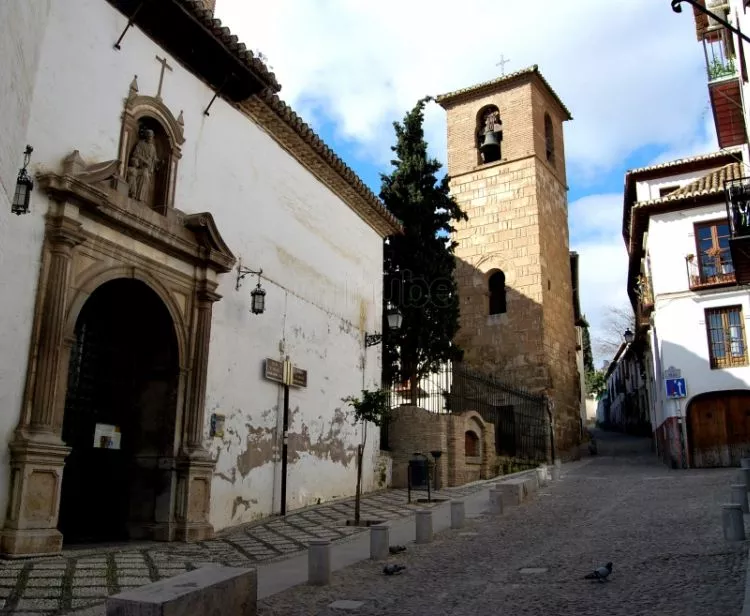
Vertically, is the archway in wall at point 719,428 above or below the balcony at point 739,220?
below

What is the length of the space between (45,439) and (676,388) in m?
15.5

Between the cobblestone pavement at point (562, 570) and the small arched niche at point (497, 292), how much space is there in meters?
12.6

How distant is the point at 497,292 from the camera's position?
23.6 metres

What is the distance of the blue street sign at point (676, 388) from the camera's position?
17.5 metres

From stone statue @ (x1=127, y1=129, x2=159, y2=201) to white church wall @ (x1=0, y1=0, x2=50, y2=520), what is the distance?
1580 mm

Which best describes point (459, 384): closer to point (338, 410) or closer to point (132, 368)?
point (338, 410)

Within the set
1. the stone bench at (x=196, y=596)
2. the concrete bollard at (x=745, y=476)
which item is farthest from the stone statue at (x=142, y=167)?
the concrete bollard at (x=745, y=476)

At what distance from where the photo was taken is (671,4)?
6520 mm

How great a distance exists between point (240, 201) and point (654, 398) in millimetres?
Result: 17496

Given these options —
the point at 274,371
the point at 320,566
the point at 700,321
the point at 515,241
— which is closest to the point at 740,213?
the point at 700,321

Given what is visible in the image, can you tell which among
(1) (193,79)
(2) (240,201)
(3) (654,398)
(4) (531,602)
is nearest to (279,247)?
(2) (240,201)

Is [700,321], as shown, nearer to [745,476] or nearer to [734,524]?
[745,476]

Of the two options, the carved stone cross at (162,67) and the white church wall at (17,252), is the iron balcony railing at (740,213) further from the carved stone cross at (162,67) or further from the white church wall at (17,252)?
the white church wall at (17,252)

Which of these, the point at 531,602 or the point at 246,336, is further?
the point at 246,336
